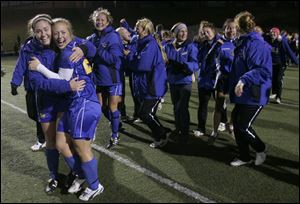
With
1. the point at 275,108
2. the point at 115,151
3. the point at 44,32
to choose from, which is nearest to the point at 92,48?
the point at 44,32

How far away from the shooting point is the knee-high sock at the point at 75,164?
Result: 3.63m

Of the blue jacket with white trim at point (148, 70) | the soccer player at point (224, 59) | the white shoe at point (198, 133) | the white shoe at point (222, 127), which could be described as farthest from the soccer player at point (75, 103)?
the white shoe at point (222, 127)

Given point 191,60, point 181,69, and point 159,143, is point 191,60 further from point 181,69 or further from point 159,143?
point 159,143

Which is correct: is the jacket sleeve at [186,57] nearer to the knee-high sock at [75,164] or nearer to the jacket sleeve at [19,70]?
the jacket sleeve at [19,70]

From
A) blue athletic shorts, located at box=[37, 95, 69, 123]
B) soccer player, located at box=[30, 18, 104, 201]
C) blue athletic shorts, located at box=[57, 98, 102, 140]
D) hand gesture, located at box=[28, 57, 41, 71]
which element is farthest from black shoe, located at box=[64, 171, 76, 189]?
hand gesture, located at box=[28, 57, 41, 71]

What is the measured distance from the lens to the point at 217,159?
481cm

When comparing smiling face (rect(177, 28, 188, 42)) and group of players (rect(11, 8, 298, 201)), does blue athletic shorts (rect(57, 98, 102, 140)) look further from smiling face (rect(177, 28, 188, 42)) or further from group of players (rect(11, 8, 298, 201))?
smiling face (rect(177, 28, 188, 42))

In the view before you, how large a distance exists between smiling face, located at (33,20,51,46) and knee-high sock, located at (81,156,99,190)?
1.18 metres

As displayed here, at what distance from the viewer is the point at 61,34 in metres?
3.30

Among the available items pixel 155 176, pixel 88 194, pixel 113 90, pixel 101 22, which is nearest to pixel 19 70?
pixel 101 22

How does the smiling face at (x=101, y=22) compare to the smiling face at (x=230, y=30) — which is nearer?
the smiling face at (x=101, y=22)

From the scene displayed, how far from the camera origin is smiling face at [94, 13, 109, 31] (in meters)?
4.88

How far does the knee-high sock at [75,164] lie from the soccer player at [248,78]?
1739mm

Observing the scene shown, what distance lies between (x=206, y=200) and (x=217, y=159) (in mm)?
1235
